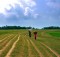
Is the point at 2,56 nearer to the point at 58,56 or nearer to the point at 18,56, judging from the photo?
the point at 18,56

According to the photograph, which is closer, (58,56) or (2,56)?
(2,56)

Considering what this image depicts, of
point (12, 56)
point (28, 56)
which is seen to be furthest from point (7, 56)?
point (28, 56)

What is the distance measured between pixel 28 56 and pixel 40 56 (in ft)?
2.76

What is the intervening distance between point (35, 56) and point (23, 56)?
0.79m

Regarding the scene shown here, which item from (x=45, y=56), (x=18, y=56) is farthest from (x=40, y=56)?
(x=18, y=56)

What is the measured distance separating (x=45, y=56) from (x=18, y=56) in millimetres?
1815

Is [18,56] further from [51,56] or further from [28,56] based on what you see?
[51,56]

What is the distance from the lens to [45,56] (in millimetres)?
16969

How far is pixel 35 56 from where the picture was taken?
16.8 meters

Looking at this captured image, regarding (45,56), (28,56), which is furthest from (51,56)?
(28,56)

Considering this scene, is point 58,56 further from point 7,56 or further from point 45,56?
point 7,56

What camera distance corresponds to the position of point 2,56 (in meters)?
16.3

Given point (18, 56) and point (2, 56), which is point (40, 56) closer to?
point (18, 56)

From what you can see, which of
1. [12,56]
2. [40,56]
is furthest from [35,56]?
[12,56]
